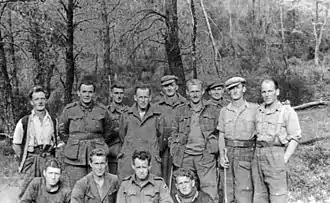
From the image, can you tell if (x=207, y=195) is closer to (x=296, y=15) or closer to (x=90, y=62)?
(x=90, y=62)

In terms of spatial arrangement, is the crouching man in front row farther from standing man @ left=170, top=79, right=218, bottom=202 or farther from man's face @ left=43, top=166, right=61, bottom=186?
man's face @ left=43, top=166, right=61, bottom=186

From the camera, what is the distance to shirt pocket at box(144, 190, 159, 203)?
4.31 m

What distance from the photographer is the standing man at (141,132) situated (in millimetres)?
5090

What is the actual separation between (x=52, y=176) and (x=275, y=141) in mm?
2204

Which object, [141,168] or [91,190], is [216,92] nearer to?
[141,168]

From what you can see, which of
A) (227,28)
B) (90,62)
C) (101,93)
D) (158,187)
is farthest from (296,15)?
(158,187)

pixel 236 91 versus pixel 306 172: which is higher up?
pixel 236 91

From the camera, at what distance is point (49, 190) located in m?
4.38

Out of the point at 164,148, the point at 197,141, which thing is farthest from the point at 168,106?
the point at 197,141

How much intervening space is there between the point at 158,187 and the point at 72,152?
123 centimetres

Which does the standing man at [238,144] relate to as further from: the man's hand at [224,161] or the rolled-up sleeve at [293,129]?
the rolled-up sleeve at [293,129]

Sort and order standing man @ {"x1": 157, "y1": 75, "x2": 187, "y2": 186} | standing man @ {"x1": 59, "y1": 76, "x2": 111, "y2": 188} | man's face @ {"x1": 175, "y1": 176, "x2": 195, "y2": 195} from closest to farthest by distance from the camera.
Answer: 1. man's face @ {"x1": 175, "y1": 176, "x2": 195, "y2": 195}
2. standing man @ {"x1": 59, "y1": 76, "x2": 111, "y2": 188}
3. standing man @ {"x1": 157, "y1": 75, "x2": 187, "y2": 186}

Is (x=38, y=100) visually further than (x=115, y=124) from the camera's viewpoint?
No

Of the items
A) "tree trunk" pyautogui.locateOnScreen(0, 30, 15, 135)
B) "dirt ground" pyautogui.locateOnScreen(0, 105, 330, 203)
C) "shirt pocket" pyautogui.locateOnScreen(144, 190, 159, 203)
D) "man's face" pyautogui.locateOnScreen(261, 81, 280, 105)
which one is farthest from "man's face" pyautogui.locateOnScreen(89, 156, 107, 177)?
"tree trunk" pyautogui.locateOnScreen(0, 30, 15, 135)
